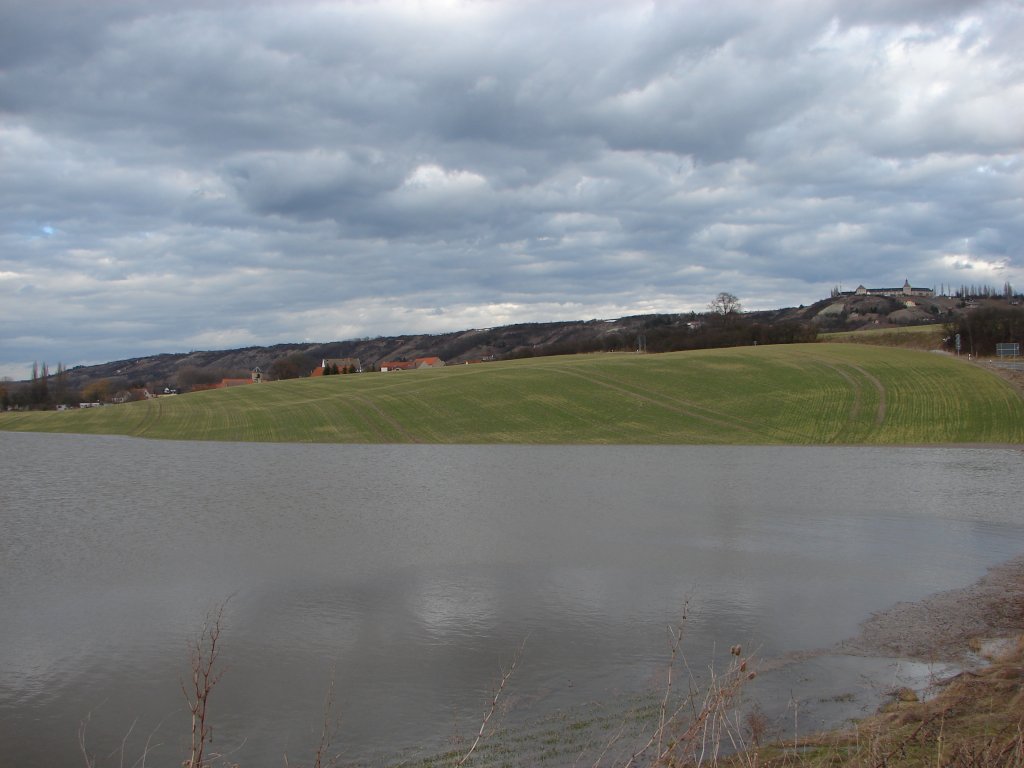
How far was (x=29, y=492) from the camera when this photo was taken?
30859 mm

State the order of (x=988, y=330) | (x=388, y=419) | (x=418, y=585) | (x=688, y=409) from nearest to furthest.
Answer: (x=418, y=585) < (x=688, y=409) < (x=388, y=419) < (x=988, y=330)

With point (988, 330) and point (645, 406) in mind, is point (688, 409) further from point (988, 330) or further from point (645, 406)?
point (988, 330)

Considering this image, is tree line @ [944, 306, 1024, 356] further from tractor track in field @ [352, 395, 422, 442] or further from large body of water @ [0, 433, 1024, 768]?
tractor track in field @ [352, 395, 422, 442]

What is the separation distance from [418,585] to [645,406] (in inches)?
1813

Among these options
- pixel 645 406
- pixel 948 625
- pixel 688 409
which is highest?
pixel 645 406

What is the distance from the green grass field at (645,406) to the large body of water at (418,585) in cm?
1855

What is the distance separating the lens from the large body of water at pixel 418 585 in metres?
10.3

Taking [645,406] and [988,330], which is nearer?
[645,406]

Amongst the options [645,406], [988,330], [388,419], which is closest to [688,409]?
[645,406]

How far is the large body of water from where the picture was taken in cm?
1026

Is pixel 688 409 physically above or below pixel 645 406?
below

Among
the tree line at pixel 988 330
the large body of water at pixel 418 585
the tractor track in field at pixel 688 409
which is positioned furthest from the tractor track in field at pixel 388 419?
the tree line at pixel 988 330

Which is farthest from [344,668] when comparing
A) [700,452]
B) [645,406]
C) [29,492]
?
[645,406]

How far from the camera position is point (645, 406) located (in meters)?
60.7
